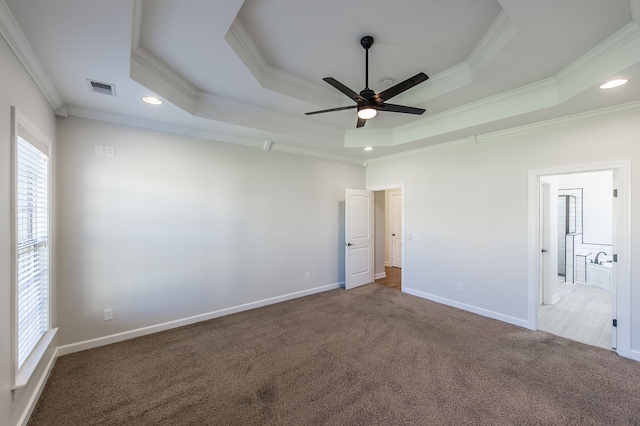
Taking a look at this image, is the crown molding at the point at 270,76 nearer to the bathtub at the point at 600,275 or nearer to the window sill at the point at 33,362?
the window sill at the point at 33,362

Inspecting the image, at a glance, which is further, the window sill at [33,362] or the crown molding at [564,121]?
the crown molding at [564,121]

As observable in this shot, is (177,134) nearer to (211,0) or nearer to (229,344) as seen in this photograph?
(211,0)

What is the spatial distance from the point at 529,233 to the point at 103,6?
461cm

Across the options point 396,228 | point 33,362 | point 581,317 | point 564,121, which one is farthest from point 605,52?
point 396,228

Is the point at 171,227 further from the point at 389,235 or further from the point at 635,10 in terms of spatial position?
the point at 389,235

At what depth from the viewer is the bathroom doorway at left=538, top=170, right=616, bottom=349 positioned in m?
3.65

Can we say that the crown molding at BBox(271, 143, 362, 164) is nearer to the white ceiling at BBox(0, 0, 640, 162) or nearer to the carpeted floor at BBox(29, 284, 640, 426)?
the white ceiling at BBox(0, 0, 640, 162)

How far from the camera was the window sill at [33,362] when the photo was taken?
70.6 inches

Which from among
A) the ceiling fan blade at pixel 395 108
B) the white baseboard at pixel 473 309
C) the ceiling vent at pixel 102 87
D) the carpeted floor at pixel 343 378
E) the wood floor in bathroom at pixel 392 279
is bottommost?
the carpeted floor at pixel 343 378

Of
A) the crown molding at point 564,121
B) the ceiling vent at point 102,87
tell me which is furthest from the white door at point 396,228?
the ceiling vent at point 102,87

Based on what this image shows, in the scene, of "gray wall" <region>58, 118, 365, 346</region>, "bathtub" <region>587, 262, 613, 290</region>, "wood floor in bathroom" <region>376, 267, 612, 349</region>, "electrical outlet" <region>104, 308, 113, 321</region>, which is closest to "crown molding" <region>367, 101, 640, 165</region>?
"gray wall" <region>58, 118, 365, 346</region>

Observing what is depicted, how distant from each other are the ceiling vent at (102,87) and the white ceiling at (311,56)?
0.06 m

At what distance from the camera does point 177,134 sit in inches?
136

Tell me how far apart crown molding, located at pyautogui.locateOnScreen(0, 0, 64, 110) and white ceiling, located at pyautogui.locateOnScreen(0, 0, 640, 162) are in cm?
1
